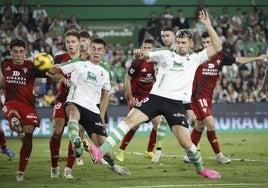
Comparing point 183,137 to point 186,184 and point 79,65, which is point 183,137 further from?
point 79,65

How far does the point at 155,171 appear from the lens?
44.8 feet

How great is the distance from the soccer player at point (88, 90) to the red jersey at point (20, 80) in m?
0.82

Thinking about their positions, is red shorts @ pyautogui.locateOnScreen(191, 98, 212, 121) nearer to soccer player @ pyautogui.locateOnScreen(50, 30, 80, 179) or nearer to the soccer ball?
soccer player @ pyautogui.locateOnScreen(50, 30, 80, 179)

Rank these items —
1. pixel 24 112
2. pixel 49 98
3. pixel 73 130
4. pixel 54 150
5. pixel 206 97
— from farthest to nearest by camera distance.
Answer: pixel 49 98, pixel 206 97, pixel 54 150, pixel 24 112, pixel 73 130

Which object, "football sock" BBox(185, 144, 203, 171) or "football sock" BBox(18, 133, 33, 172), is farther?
"football sock" BBox(18, 133, 33, 172)

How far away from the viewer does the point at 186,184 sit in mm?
11406

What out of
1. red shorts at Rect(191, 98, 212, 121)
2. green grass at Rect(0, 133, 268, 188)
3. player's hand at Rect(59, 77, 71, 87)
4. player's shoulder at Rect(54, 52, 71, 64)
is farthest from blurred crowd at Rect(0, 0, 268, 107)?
player's hand at Rect(59, 77, 71, 87)

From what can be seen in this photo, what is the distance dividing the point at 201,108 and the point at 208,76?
830mm

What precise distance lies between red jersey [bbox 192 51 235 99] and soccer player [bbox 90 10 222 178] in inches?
139

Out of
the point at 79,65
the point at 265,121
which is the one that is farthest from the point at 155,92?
the point at 265,121

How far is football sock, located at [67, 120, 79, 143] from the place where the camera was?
11.2 metres

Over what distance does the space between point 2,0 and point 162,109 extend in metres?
19.0

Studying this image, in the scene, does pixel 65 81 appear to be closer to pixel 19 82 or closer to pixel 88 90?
pixel 88 90

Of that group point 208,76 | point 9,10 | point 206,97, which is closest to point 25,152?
point 206,97
